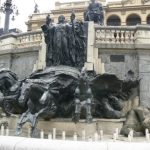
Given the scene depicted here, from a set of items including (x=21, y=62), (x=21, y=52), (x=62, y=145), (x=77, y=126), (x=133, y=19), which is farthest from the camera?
(x=133, y=19)

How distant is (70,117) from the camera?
10406 millimetres

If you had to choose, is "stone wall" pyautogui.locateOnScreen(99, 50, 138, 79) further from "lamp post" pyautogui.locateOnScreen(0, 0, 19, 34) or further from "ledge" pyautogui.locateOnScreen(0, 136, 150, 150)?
"lamp post" pyautogui.locateOnScreen(0, 0, 19, 34)

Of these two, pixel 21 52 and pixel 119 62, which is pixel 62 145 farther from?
pixel 21 52

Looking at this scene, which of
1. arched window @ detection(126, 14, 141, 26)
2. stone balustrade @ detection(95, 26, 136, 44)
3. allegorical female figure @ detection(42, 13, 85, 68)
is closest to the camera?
allegorical female figure @ detection(42, 13, 85, 68)

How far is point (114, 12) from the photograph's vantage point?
47438mm

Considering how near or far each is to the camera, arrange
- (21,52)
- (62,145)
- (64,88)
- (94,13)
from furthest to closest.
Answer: (94,13) → (21,52) → (64,88) → (62,145)

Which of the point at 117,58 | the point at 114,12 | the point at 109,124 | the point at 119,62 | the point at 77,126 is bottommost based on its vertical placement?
the point at 77,126

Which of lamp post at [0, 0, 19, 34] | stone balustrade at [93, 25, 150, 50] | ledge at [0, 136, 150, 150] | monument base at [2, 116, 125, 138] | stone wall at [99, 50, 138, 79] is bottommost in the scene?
ledge at [0, 136, 150, 150]

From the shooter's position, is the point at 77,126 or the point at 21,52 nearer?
the point at 77,126

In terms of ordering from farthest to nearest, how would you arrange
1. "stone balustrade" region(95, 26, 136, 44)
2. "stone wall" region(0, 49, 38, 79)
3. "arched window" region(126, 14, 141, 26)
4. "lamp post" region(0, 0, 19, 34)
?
"arched window" region(126, 14, 141, 26) → "lamp post" region(0, 0, 19, 34) → "stone wall" region(0, 49, 38, 79) → "stone balustrade" region(95, 26, 136, 44)

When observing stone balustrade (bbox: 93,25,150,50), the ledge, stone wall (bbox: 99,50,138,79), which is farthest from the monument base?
the ledge

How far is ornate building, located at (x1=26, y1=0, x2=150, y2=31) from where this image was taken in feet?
151

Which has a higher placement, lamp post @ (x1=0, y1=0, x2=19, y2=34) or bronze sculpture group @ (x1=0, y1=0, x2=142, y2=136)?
lamp post @ (x1=0, y1=0, x2=19, y2=34)

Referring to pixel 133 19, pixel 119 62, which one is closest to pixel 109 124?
pixel 119 62
